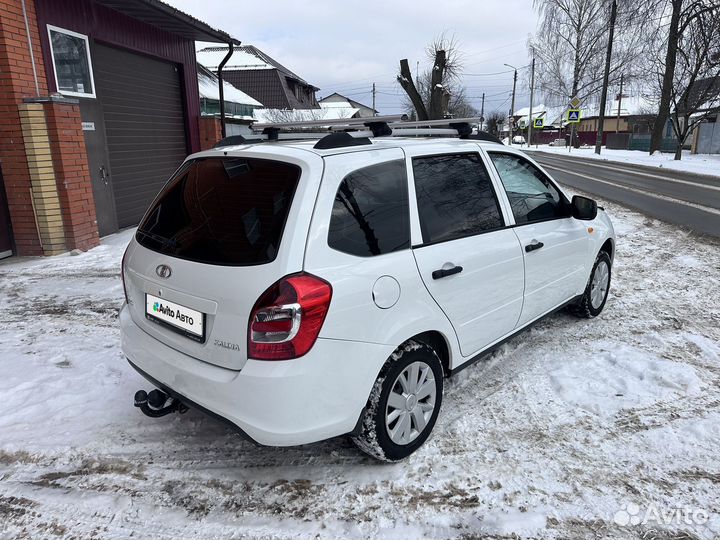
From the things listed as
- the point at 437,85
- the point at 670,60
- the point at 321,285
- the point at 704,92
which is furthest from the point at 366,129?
the point at 704,92

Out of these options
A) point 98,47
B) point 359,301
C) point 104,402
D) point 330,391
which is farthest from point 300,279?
point 98,47

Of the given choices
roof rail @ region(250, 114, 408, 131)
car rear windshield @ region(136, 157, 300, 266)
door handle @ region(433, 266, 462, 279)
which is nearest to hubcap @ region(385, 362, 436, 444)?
door handle @ region(433, 266, 462, 279)

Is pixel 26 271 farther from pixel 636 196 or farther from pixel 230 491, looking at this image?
pixel 636 196

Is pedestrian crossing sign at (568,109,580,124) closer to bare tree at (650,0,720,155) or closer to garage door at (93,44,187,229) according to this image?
bare tree at (650,0,720,155)

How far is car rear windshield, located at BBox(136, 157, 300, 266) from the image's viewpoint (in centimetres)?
242

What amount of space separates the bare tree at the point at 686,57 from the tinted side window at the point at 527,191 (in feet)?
88.7

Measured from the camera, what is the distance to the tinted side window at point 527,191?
12.1ft

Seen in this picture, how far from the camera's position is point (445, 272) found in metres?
2.89

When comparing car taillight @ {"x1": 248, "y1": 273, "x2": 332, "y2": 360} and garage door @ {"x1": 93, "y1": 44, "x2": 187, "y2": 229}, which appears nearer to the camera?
car taillight @ {"x1": 248, "y1": 273, "x2": 332, "y2": 360}

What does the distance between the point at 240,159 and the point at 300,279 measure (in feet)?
2.80

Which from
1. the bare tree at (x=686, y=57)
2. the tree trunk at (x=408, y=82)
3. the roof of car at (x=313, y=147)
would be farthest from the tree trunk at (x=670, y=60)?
the roof of car at (x=313, y=147)

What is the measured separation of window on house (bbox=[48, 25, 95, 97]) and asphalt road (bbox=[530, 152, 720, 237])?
10274 mm

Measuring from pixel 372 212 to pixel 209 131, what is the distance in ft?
32.9

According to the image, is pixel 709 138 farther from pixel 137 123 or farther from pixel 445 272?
pixel 445 272
